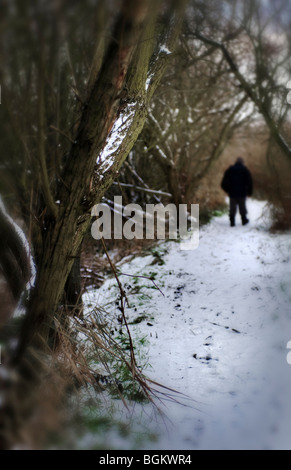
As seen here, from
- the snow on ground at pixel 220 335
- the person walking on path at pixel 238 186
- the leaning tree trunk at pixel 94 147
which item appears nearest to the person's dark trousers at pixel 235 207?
the person walking on path at pixel 238 186

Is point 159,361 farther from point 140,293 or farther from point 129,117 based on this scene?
point 129,117

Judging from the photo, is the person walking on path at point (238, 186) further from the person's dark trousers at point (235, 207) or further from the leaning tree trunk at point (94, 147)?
the leaning tree trunk at point (94, 147)

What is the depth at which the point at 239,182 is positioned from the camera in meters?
8.08

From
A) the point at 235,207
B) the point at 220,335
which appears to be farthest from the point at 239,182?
the point at 220,335

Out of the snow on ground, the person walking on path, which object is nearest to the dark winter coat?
the person walking on path

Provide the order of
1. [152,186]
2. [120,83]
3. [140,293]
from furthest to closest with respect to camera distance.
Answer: [152,186] < [140,293] < [120,83]

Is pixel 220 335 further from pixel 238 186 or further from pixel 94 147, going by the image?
pixel 238 186

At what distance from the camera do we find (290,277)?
4801mm

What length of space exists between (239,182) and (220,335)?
4.76 meters

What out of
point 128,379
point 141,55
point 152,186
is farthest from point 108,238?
point 141,55

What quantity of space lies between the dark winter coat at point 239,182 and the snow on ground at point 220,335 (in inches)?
52.7

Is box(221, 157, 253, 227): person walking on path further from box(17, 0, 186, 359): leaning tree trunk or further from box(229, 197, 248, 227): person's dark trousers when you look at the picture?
box(17, 0, 186, 359): leaning tree trunk

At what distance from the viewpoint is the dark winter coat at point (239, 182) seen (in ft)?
26.5
